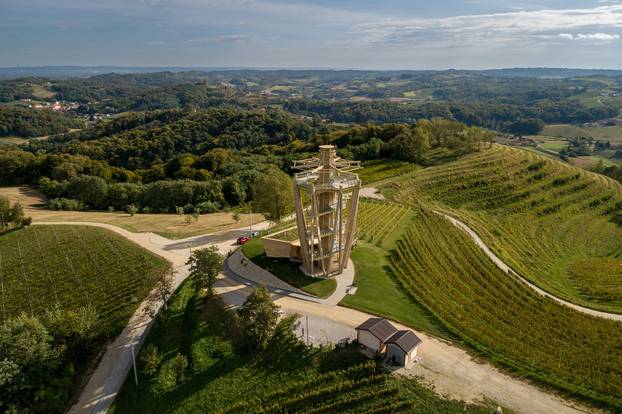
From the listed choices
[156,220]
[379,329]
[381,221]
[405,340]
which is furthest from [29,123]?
[405,340]

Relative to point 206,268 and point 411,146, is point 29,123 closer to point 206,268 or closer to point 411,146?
point 411,146

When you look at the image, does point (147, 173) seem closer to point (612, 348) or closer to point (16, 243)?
point (16, 243)

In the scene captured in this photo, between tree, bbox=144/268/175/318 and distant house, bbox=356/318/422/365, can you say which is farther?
tree, bbox=144/268/175/318

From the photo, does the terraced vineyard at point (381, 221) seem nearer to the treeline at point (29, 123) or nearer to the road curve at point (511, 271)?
the road curve at point (511, 271)

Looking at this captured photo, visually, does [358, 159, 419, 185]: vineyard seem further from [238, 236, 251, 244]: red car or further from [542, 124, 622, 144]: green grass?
[542, 124, 622, 144]: green grass

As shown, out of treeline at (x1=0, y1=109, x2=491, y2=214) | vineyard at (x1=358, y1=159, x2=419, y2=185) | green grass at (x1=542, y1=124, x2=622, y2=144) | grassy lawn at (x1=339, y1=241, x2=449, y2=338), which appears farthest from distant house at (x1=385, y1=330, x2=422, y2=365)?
green grass at (x1=542, y1=124, x2=622, y2=144)

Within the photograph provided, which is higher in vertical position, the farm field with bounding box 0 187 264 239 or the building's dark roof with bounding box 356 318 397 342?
the building's dark roof with bounding box 356 318 397 342
